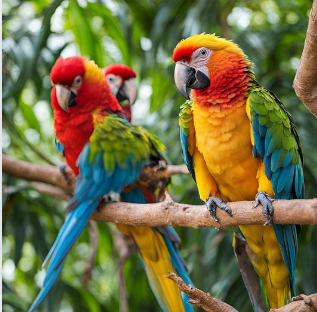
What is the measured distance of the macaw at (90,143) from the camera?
3.82 feet

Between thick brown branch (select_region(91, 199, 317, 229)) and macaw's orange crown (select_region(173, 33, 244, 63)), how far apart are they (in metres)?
0.33

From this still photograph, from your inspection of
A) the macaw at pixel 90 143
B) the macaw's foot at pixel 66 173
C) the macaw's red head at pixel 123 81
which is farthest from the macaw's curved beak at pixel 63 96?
the macaw's red head at pixel 123 81

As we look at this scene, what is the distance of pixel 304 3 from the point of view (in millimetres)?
2098

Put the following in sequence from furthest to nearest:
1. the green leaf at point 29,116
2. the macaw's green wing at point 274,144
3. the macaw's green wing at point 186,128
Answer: the green leaf at point 29,116, the macaw's green wing at point 186,128, the macaw's green wing at point 274,144

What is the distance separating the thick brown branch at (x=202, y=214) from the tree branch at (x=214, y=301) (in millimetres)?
146

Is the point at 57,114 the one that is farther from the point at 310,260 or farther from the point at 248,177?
the point at 310,260

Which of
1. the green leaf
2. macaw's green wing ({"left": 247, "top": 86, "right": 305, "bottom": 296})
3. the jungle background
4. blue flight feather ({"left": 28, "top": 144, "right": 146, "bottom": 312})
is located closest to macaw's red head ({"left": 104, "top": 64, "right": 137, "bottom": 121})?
the jungle background

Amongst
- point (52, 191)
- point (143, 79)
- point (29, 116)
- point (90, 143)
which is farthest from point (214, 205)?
point (143, 79)

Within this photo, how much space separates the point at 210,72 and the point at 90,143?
0.38 m

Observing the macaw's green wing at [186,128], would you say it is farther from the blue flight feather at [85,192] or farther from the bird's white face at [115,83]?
the bird's white face at [115,83]

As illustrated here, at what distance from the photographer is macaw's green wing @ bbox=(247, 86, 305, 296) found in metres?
1.00

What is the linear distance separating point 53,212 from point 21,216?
12 centimetres

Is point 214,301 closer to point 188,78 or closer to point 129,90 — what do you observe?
point 188,78

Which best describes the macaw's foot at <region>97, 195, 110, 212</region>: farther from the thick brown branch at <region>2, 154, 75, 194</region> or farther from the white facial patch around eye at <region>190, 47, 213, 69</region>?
the white facial patch around eye at <region>190, 47, 213, 69</region>
